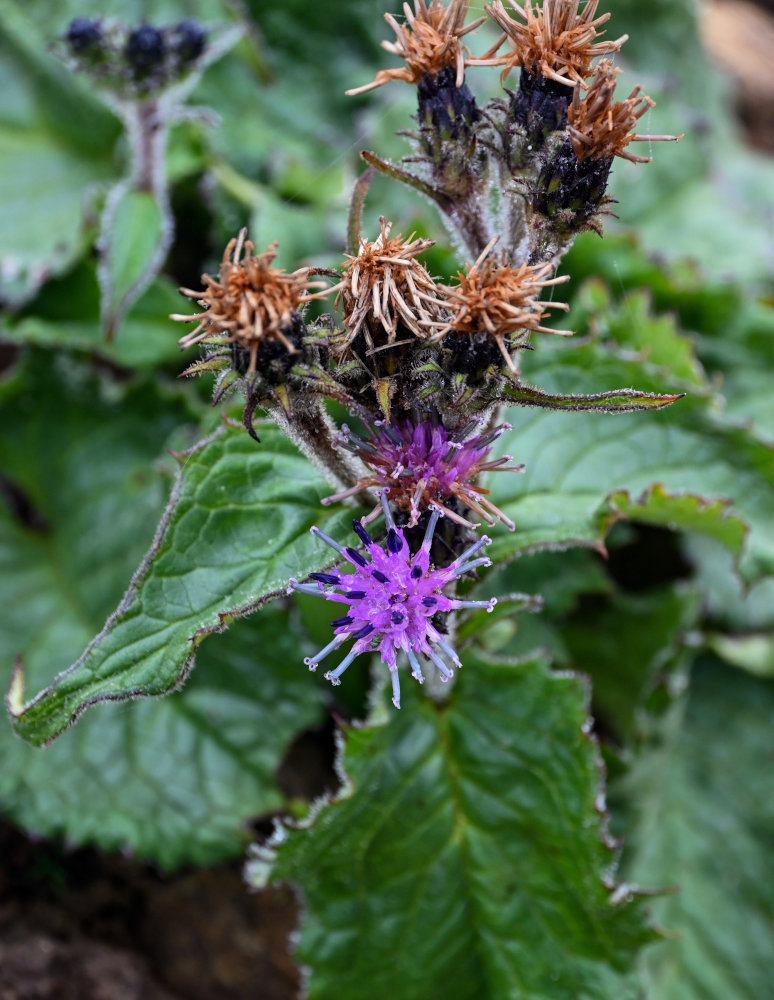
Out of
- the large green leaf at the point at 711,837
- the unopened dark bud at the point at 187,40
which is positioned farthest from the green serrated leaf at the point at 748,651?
the unopened dark bud at the point at 187,40

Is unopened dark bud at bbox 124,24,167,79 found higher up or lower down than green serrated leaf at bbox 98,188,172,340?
higher up

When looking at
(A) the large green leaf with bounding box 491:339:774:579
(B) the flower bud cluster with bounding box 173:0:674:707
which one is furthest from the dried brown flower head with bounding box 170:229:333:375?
(A) the large green leaf with bounding box 491:339:774:579

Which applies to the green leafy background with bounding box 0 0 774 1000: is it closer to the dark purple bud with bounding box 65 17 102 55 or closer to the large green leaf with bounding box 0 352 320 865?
the large green leaf with bounding box 0 352 320 865

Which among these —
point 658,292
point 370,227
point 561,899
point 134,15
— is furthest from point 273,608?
point 134,15

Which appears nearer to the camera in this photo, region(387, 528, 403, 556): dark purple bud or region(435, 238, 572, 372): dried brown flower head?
region(435, 238, 572, 372): dried brown flower head

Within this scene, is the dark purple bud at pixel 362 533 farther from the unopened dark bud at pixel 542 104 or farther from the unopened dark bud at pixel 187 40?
the unopened dark bud at pixel 187 40

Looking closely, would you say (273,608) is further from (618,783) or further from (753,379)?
(753,379)

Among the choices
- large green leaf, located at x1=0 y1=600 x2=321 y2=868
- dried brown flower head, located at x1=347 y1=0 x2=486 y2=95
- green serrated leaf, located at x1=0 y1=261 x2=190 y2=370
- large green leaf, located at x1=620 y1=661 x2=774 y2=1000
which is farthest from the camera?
green serrated leaf, located at x1=0 y1=261 x2=190 y2=370

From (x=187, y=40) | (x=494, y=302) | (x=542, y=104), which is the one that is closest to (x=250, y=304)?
(x=494, y=302)
